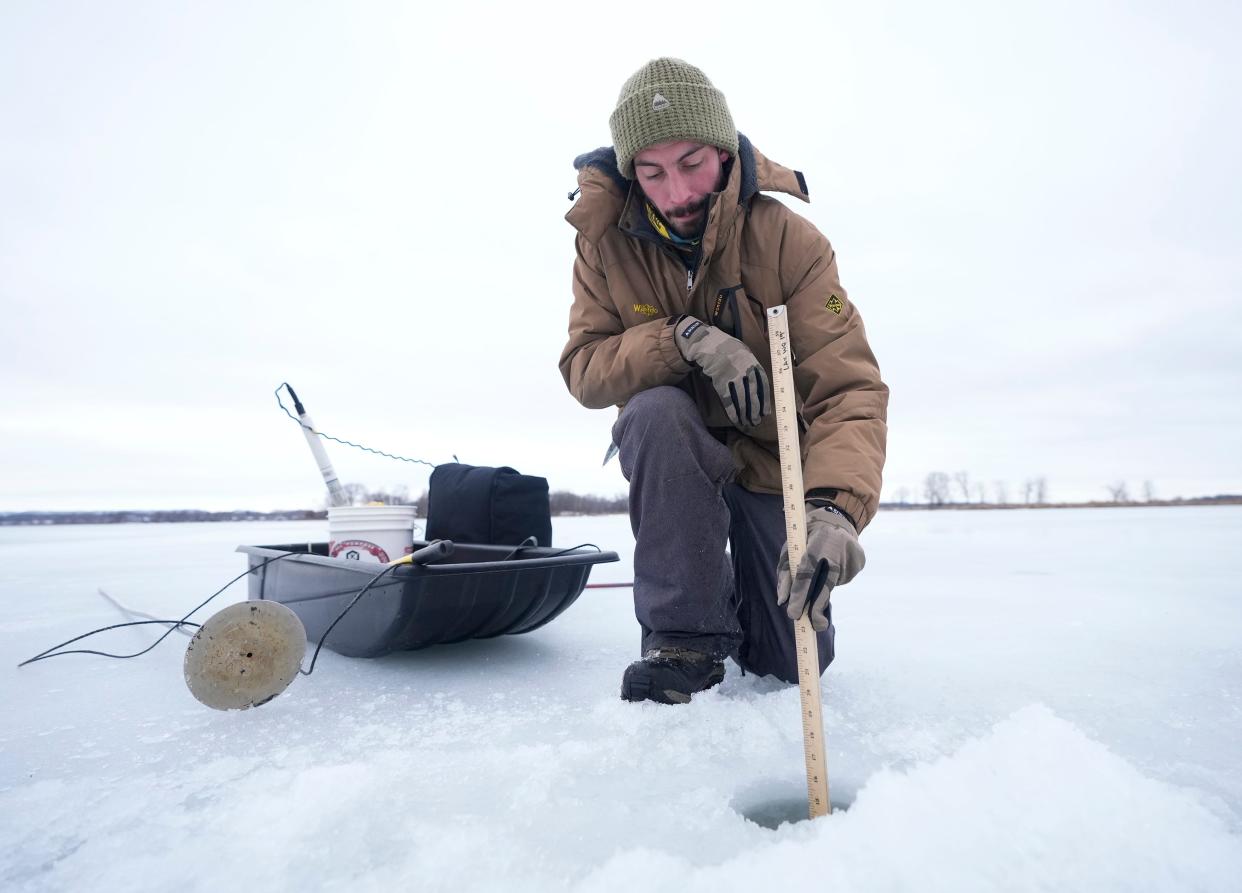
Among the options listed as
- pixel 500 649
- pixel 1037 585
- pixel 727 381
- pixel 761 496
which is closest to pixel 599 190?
pixel 727 381

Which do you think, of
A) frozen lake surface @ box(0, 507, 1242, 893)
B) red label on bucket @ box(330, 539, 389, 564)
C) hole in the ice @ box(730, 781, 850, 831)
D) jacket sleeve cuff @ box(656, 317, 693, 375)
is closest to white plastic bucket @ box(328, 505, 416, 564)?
red label on bucket @ box(330, 539, 389, 564)

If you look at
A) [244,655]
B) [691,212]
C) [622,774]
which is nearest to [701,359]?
[691,212]

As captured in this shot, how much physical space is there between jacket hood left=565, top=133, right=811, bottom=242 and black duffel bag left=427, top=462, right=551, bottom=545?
0.99 m

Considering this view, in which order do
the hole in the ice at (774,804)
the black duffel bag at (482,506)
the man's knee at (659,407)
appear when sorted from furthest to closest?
the black duffel bag at (482,506)
the man's knee at (659,407)
the hole in the ice at (774,804)

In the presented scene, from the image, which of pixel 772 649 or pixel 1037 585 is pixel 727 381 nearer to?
pixel 772 649

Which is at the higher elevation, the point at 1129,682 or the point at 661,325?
the point at 661,325

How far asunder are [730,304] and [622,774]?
1.06 meters

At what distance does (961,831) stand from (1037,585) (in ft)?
9.97

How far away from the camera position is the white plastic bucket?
195 centimetres

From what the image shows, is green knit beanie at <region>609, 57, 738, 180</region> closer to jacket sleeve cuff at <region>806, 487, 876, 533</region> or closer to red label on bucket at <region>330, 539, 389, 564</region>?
jacket sleeve cuff at <region>806, 487, 876, 533</region>

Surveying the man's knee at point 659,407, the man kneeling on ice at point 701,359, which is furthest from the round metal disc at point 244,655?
the man's knee at point 659,407

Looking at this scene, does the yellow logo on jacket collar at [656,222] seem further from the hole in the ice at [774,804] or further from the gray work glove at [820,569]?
the hole in the ice at [774,804]

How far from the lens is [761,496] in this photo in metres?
1.74

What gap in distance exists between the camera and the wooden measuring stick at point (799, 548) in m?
1.00
